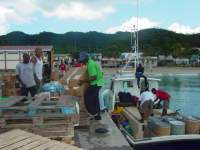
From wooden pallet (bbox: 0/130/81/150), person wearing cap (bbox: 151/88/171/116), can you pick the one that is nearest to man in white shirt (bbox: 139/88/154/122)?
person wearing cap (bbox: 151/88/171/116)

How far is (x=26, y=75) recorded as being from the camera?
35.7 feet

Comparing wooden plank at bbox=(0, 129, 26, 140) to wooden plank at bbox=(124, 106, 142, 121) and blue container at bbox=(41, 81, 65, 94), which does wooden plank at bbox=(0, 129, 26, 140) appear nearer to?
blue container at bbox=(41, 81, 65, 94)

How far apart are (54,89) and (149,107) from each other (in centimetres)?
365

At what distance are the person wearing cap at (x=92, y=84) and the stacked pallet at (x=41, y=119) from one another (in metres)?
2.15

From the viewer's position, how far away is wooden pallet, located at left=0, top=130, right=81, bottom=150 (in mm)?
5965

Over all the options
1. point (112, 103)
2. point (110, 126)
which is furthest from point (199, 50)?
point (110, 126)

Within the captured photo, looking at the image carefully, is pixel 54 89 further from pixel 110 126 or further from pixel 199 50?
pixel 199 50

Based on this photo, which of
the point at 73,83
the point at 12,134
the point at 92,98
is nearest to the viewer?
the point at 12,134

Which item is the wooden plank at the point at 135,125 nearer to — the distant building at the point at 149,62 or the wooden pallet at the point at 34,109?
the wooden pallet at the point at 34,109

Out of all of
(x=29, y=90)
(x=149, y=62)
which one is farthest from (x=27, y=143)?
Result: (x=149, y=62)

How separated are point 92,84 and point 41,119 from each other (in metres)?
2.73

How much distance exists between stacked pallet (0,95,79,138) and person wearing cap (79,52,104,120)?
7.06ft

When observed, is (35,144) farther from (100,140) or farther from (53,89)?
(53,89)

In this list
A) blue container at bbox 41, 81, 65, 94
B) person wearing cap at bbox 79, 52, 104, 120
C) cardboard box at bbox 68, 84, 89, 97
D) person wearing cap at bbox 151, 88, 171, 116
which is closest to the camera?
person wearing cap at bbox 79, 52, 104, 120
